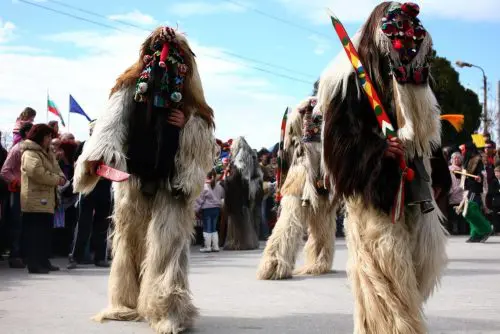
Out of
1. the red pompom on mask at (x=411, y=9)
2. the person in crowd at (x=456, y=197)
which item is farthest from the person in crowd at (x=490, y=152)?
the red pompom on mask at (x=411, y=9)

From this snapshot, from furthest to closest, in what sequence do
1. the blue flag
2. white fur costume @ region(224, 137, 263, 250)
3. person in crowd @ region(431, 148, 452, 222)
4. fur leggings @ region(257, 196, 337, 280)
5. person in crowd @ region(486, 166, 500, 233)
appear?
person in crowd @ region(486, 166, 500, 233) → the blue flag → white fur costume @ region(224, 137, 263, 250) → fur leggings @ region(257, 196, 337, 280) → person in crowd @ region(431, 148, 452, 222)

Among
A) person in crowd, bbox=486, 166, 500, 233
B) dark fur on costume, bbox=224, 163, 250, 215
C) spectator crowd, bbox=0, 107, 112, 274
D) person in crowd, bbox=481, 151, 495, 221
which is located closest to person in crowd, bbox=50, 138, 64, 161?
Result: spectator crowd, bbox=0, 107, 112, 274

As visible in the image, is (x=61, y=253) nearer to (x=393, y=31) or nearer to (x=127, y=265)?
(x=127, y=265)

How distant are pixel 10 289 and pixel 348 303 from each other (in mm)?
3935

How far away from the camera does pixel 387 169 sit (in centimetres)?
482

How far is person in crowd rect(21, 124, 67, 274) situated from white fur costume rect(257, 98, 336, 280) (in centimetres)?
332

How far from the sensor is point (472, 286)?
8.65 meters

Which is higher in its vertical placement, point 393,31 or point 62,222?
point 393,31

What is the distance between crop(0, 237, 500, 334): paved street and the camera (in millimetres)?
6055

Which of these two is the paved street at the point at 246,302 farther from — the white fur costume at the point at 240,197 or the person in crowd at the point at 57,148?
the white fur costume at the point at 240,197

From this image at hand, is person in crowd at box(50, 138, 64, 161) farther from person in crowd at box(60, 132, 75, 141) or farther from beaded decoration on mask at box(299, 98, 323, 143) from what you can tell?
beaded decoration on mask at box(299, 98, 323, 143)

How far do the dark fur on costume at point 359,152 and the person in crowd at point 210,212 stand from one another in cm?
1047

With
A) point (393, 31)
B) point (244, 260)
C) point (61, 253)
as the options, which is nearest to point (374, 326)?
point (393, 31)

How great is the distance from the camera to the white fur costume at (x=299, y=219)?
9.26 metres
